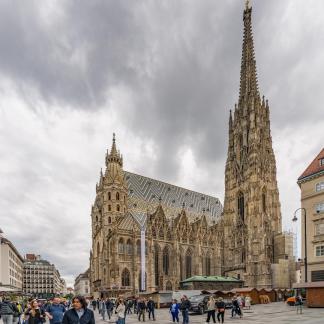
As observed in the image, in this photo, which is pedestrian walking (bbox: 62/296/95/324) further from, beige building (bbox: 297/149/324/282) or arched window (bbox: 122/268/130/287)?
arched window (bbox: 122/268/130/287)

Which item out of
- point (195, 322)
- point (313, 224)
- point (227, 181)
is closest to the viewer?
point (195, 322)

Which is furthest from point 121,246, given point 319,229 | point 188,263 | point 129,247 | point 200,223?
point 319,229

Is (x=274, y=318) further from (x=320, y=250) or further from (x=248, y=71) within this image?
(x=248, y=71)

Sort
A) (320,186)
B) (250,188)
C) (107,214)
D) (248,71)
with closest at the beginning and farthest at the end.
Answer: (320,186) < (107,214) < (250,188) < (248,71)

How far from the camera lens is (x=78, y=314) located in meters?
6.62

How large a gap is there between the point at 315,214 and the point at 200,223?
54495 millimetres

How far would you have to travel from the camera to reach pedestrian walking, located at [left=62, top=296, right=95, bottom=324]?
6.55m

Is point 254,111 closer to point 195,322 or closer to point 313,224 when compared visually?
point 313,224

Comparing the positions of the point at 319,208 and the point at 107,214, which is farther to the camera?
the point at 107,214

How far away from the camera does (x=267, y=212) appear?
93.1 metres

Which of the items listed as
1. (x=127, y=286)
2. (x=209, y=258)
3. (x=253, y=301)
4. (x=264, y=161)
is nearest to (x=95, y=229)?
(x=127, y=286)

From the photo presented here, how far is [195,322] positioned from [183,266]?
205 feet

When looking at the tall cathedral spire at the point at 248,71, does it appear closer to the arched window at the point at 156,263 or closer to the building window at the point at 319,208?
the arched window at the point at 156,263

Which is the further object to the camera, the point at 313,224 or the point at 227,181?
the point at 227,181
